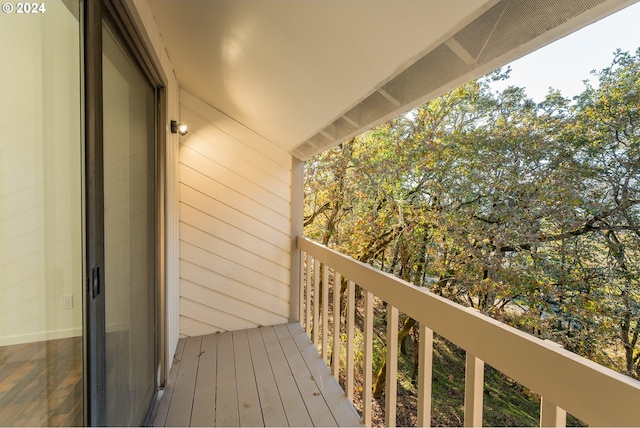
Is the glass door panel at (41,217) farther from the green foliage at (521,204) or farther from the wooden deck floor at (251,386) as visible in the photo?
the green foliage at (521,204)

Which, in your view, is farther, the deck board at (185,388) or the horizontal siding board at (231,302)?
the horizontal siding board at (231,302)

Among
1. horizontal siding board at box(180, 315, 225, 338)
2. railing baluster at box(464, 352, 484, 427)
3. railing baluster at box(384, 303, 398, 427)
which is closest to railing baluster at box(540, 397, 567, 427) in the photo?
railing baluster at box(464, 352, 484, 427)

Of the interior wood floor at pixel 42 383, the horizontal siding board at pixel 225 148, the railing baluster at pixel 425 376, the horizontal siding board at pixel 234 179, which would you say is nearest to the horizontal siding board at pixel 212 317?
the horizontal siding board at pixel 234 179

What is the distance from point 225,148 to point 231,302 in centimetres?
165

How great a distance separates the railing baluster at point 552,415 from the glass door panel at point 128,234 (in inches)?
58.9

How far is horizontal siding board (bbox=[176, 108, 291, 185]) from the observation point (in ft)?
10.1

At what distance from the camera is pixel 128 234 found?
1.50 m

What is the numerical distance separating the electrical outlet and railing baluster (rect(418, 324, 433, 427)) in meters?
1.32

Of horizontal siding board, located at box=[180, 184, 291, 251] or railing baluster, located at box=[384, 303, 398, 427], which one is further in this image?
horizontal siding board, located at box=[180, 184, 291, 251]

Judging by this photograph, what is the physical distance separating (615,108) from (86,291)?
4023 millimetres

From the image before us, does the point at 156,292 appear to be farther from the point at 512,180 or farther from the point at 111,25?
the point at 512,180

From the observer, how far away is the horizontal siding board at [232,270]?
121 inches

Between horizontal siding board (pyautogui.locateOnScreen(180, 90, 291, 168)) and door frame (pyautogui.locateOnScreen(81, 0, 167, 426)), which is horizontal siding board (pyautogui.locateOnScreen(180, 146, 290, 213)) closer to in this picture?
horizontal siding board (pyautogui.locateOnScreen(180, 90, 291, 168))

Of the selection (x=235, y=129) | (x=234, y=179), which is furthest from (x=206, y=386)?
(x=235, y=129)
